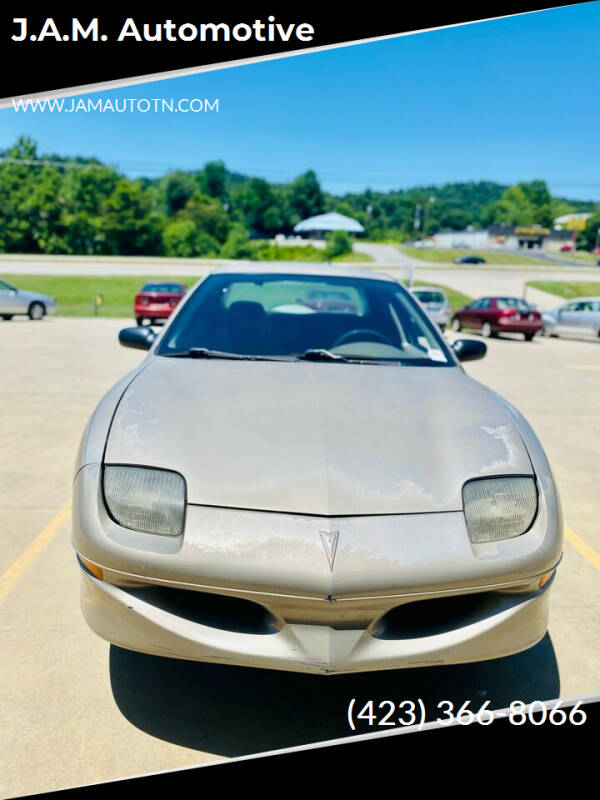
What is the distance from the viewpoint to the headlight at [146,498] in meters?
2.22

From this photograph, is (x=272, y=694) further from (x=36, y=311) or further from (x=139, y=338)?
(x=36, y=311)

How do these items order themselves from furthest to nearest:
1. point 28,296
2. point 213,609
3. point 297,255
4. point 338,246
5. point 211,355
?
1. point 338,246
2. point 297,255
3. point 28,296
4. point 211,355
5. point 213,609

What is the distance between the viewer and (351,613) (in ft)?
6.79

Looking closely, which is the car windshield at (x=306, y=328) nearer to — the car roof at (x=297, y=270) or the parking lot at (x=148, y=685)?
the car roof at (x=297, y=270)

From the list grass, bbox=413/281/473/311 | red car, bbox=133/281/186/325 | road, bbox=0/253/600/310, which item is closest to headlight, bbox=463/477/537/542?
red car, bbox=133/281/186/325

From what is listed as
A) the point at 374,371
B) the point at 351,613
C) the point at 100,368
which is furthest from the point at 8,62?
the point at 351,613

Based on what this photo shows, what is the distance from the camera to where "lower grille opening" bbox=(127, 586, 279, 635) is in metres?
2.14

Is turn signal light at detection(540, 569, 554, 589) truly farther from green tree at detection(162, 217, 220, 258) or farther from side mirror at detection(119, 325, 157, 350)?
green tree at detection(162, 217, 220, 258)

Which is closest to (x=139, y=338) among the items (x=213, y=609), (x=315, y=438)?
(x=315, y=438)

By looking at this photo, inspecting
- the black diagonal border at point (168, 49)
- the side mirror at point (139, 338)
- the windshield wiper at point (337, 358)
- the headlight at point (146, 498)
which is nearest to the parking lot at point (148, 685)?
the headlight at point (146, 498)

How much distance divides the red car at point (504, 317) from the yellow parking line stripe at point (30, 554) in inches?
691

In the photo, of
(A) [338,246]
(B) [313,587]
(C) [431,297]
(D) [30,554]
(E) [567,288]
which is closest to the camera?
(B) [313,587]

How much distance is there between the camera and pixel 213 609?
2184 millimetres

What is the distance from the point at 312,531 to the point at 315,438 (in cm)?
47
